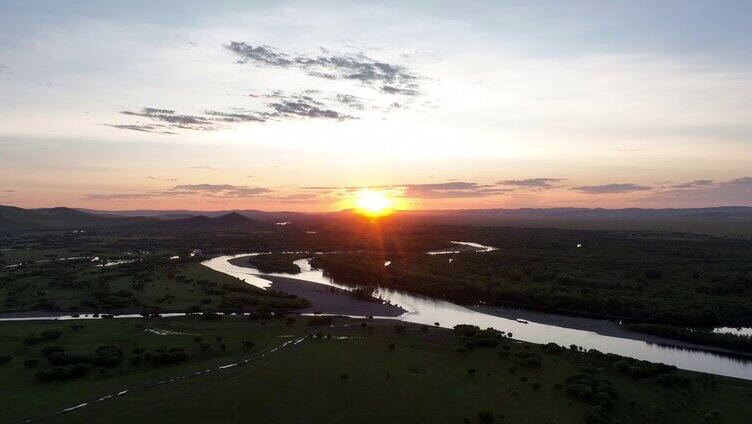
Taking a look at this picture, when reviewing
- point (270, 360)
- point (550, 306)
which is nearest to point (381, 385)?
point (270, 360)

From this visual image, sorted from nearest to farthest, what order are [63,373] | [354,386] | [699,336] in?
1. [354,386]
2. [63,373]
3. [699,336]

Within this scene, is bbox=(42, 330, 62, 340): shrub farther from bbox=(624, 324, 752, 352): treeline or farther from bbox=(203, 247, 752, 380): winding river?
bbox=(624, 324, 752, 352): treeline

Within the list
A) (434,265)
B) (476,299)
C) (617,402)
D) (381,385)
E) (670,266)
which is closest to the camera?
(617,402)

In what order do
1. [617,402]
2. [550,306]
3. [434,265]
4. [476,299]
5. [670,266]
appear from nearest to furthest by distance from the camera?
[617,402] → [550,306] → [476,299] → [670,266] → [434,265]

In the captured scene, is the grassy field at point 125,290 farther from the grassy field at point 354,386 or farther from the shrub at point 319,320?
the grassy field at point 354,386

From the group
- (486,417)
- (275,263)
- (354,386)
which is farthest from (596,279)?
(275,263)

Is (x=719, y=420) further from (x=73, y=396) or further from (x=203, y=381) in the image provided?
(x=73, y=396)

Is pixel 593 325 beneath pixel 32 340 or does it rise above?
beneath

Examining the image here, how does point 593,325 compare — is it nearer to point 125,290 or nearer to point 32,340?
point 32,340
